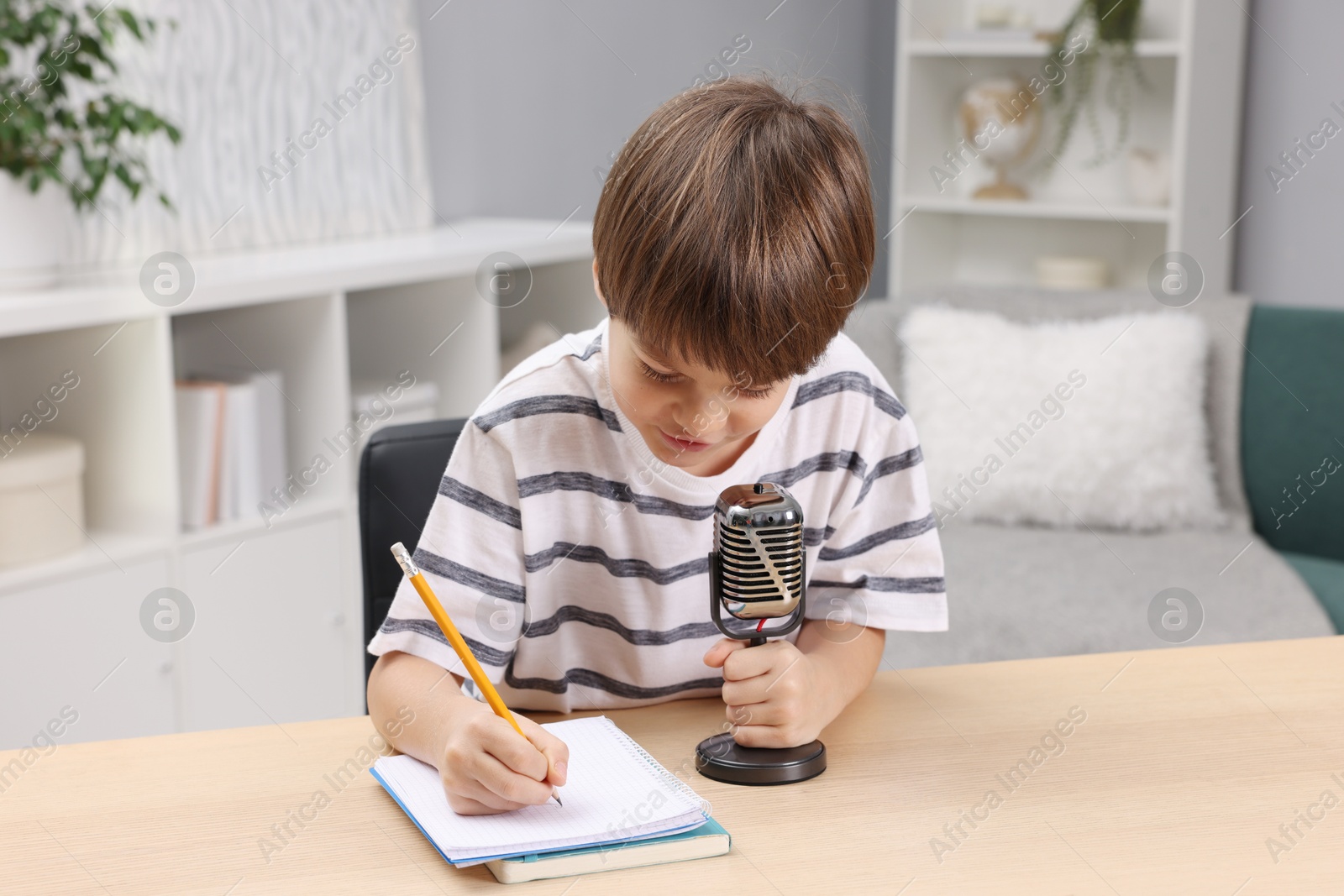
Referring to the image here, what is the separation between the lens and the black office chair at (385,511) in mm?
1164

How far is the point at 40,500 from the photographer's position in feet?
5.53

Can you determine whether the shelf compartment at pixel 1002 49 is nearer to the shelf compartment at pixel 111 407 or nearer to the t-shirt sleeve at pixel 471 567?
the shelf compartment at pixel 111 407

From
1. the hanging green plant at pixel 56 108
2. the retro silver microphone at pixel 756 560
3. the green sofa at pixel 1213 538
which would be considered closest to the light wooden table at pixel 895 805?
the retro silver microphone at pixel 756 560

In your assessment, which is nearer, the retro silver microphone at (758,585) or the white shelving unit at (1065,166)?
the retro silver microphone at (758,585)

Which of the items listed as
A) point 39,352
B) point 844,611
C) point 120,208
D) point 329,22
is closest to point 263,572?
point 39,352

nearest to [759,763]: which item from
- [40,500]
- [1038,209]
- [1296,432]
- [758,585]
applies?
[758,585]

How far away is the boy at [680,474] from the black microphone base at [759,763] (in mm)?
11

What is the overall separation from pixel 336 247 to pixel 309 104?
28cm

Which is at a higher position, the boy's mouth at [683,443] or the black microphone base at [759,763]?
the boy's mouth at [683,443]

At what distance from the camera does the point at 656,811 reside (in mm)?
735

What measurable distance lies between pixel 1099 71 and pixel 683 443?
9.18 ft

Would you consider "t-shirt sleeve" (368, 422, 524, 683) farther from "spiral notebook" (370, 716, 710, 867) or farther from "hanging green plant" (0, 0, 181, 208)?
"hanging green plant" (0, 0, 181, 208)

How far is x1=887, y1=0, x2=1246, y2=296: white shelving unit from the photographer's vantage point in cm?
302

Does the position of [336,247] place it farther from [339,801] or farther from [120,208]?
[339,801]
